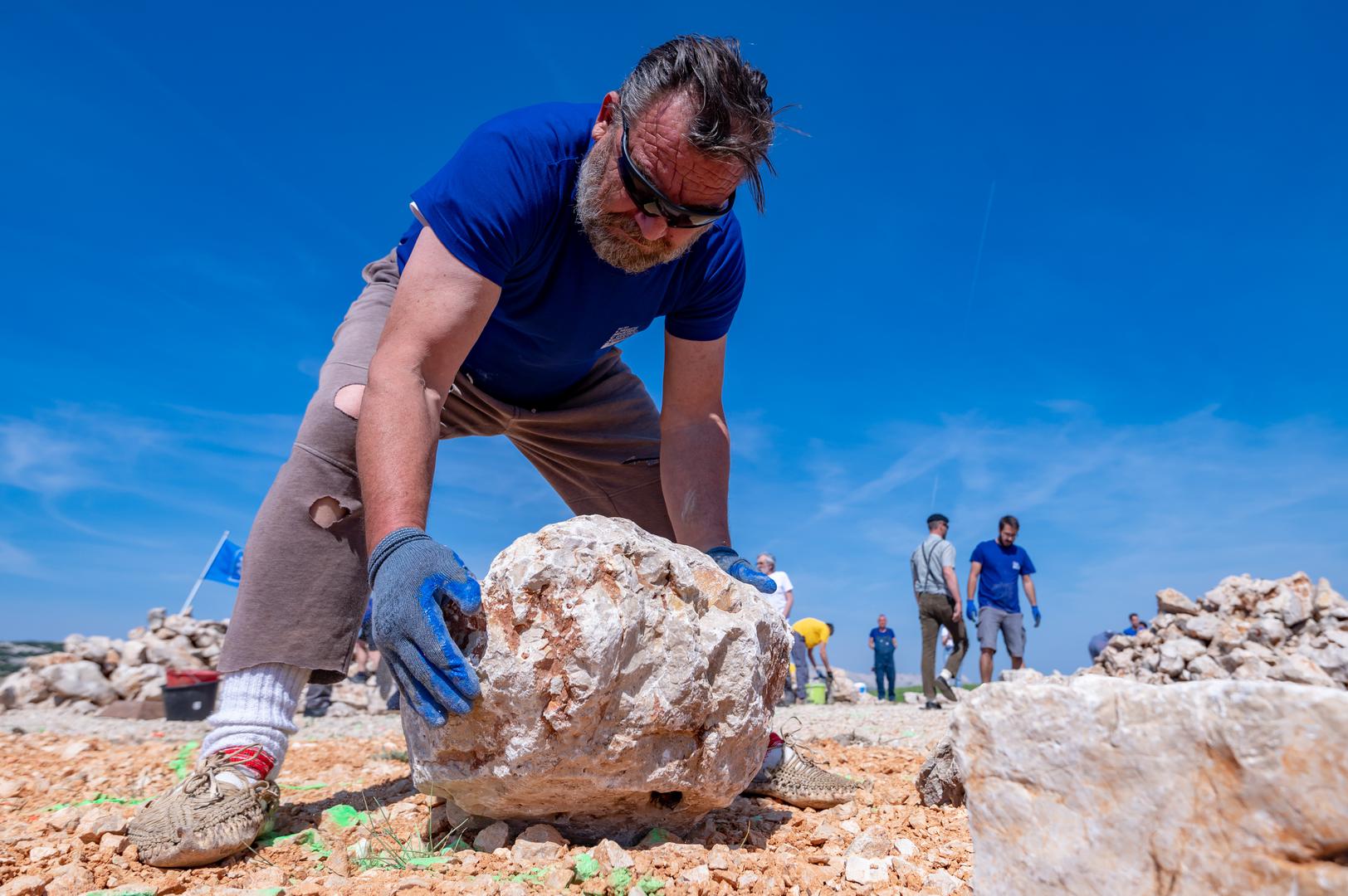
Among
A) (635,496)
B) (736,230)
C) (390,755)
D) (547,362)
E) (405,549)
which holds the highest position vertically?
(736,230)

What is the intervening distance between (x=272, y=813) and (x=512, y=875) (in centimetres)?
95

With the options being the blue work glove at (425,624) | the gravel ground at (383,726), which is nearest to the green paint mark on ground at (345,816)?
the blue work glove at (425,624)

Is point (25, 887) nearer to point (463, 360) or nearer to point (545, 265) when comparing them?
point (463, 360)

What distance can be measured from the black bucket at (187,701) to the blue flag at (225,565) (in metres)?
4.73

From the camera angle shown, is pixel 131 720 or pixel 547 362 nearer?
pixel 547 362

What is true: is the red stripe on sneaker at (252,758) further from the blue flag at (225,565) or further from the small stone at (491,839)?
the blue flag at (225,565)

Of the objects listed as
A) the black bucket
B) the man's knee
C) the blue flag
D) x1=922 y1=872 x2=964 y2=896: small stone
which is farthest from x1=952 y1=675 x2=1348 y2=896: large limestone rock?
the blue flag

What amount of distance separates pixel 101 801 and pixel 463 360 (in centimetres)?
210

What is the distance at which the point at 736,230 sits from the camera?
3.32 m

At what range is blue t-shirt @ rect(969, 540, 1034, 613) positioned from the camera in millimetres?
9312

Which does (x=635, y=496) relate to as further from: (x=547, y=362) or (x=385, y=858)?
(x=385, y=858)

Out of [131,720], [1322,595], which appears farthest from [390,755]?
[1322,595]

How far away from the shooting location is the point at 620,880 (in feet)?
6.16

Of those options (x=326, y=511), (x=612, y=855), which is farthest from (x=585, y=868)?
(x=326, y=511)
